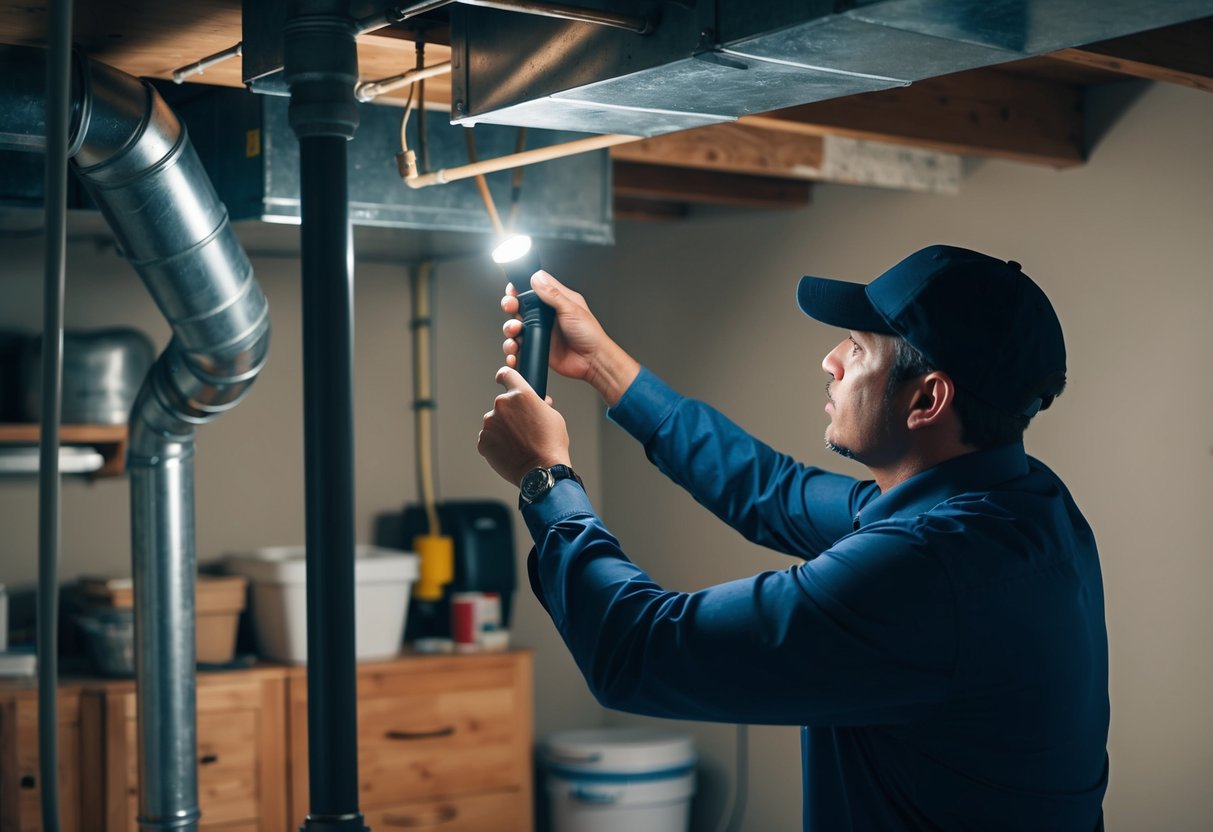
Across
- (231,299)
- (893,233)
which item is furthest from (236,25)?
(893,233)

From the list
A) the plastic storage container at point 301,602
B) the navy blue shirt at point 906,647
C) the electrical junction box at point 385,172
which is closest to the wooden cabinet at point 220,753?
the plastic storage container at point 301,602

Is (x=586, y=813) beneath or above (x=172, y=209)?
beneath

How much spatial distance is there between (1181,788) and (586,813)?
5.75 ft

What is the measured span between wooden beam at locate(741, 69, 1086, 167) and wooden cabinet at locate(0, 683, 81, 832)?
7.45ft

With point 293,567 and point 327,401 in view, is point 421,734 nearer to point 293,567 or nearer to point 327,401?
point 293,567

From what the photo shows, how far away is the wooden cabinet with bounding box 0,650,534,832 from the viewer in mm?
3441

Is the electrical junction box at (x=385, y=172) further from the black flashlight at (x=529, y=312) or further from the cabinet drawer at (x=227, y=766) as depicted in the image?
the cabinet drawer at (x=227, y=766)

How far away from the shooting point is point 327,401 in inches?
57.6

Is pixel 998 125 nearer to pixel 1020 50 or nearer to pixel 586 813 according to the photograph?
pixel 1020 50

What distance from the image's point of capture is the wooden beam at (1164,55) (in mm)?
2406

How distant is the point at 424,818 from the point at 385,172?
6.77 feet

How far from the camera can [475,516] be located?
4.38 meters

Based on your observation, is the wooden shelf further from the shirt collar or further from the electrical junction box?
the shirt collar

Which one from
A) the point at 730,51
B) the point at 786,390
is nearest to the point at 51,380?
the point at 730,51
